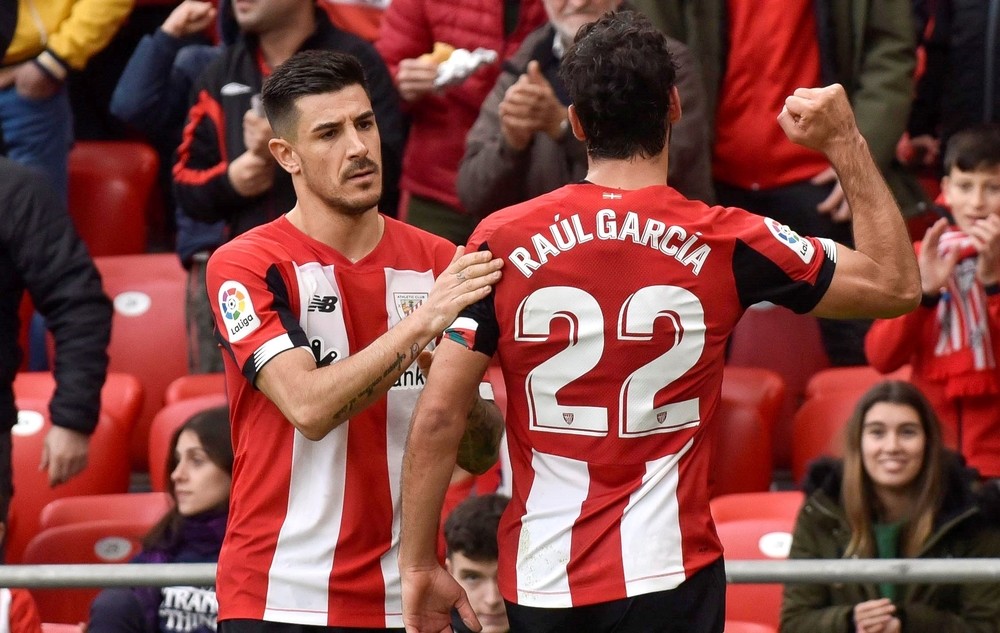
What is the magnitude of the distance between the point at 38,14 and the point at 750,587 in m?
3.61

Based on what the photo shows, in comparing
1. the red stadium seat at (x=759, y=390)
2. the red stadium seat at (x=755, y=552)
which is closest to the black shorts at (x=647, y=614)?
the red stadium seat at (x=755, y=552)

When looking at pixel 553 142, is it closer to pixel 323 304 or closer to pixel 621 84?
pixel 323 304

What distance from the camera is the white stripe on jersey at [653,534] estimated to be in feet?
9.77

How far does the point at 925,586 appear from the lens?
454 centimetres

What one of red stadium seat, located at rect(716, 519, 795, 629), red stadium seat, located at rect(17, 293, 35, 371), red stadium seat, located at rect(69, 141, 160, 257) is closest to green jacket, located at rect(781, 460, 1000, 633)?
red stadium seat, located at rect(716, 519, 795, 629)

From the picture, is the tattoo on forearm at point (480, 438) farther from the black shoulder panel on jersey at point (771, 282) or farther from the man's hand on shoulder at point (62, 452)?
the man's hand on shoulder at point (62, 452)

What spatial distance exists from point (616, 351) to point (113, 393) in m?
3.32

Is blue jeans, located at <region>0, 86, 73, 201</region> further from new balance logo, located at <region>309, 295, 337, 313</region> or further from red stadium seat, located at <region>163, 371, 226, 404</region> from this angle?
new balance logo, located at <region>309, 295, 337, 313</region>

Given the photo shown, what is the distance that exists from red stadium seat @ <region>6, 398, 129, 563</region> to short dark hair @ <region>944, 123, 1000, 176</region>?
298 centimetres

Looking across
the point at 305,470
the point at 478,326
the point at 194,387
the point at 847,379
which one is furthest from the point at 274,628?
the point at 847,379

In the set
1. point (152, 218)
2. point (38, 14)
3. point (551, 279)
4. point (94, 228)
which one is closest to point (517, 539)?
point (551, 279)

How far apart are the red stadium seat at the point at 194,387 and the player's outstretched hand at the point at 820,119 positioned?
3161mm

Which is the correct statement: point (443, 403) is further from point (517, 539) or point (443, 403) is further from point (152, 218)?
point (152, 218)

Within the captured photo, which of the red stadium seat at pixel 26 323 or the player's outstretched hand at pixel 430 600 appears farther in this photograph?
the red stadium seat at pixel 26 323
